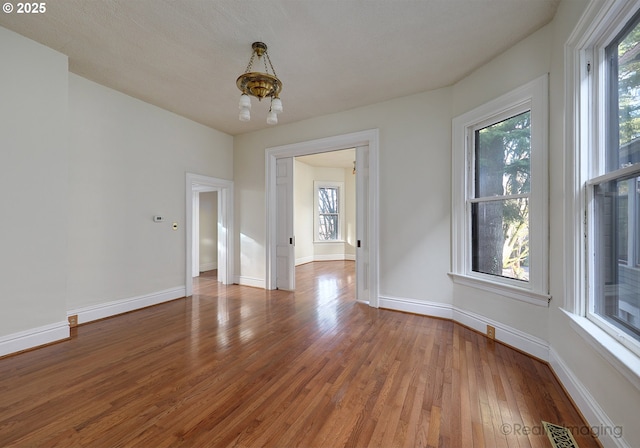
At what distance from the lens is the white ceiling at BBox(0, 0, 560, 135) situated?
7.14 ft

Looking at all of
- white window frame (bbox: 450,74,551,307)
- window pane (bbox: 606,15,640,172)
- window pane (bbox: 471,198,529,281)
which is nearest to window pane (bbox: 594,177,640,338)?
window pane (bbox: 606,15,640,172)

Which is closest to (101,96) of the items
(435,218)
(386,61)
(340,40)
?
(340,40)

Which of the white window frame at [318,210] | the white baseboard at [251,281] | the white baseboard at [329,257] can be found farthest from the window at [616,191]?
the white window frame at [318,210]

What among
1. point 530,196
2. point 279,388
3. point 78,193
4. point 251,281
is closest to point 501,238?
point 530,196

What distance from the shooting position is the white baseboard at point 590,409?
1382 mm

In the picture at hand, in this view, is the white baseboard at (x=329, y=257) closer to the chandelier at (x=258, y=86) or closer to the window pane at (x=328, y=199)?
the window pane at (x=328, y=199)

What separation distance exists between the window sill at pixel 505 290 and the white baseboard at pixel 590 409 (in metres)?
0.45

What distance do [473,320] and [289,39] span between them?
3576 millimetres

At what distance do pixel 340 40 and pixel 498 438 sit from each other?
329cm

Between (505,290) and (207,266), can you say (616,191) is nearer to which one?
(505,290)

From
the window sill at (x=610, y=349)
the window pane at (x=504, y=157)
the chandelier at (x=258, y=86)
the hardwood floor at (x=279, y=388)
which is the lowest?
the hardwood floor at (x=279, y=388)

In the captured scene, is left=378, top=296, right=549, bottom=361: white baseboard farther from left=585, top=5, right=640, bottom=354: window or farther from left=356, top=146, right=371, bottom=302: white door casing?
left=585, top=5, right=640, bottom=354: window

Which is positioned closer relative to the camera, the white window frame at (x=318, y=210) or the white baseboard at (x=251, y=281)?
the white baseboard at (x=251, y=281)

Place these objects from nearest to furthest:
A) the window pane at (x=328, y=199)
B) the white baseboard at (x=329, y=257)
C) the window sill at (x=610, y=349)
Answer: the window sill at (x=610, y=349) < the white baseboard at (x=329, y=257) < the window pane at (x=328, y=199)
